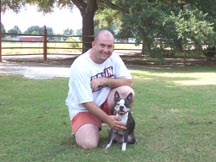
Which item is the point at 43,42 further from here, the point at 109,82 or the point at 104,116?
the point at 104,116

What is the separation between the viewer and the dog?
14.2 feet

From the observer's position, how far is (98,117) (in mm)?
4480

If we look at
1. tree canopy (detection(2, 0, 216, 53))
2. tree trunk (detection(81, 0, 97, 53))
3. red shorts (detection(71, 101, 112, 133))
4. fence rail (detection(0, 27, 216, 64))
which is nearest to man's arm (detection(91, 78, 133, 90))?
red shorts (detection(71, 101, 112, 133))

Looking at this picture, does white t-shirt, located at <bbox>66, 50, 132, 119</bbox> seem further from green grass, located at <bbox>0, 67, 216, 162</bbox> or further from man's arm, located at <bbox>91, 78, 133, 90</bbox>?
green grass, located at <bbox>0, 67, 216, 162</bbox>

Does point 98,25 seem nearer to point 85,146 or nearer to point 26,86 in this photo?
point 26,86

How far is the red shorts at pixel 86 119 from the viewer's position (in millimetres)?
4680

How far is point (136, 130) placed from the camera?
546 cm

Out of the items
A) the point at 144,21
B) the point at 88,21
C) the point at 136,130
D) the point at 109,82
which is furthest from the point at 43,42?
the point at 109,82

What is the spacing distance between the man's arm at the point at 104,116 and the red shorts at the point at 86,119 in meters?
0.23

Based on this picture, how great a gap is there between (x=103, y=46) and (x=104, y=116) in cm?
72

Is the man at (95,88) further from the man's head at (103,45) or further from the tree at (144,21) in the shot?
the tree at (144,21)

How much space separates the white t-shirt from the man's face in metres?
0.17

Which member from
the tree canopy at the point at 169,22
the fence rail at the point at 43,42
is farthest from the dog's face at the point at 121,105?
the fence rail at the point at 43,42

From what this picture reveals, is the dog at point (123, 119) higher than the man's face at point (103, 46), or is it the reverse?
the man's face at point (103, 46)
